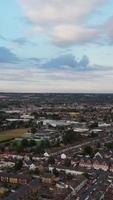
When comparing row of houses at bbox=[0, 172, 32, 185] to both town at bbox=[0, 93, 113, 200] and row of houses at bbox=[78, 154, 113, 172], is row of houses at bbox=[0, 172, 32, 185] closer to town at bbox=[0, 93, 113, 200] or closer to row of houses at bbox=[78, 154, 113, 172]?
town at bbox=[0, 93, 113, 200]

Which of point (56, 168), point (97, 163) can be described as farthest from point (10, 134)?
point (56, 168)

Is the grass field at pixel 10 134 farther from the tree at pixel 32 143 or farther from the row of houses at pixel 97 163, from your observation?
the row of houses at pixel 97 163

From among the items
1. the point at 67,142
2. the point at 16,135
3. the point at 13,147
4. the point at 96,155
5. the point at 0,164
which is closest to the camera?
the point at 0,164

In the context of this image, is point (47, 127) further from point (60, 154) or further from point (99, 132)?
point (60, 154)

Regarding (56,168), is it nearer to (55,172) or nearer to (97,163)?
(55,172)

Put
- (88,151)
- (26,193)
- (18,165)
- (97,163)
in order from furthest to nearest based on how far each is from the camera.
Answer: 1. (88,151)
2. (97,163)
3. (18,165)
4. (26,193)

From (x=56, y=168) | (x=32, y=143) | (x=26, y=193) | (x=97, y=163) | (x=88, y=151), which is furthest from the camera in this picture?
(x=32, y=143)

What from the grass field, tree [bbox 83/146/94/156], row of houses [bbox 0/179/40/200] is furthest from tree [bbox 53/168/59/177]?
the grass field

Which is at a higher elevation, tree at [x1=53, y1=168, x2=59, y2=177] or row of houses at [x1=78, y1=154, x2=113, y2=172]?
tree at [x1=53, y1=168, x2=59, y2=177]

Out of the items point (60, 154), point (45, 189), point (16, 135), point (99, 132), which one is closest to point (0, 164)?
point (60, 154)

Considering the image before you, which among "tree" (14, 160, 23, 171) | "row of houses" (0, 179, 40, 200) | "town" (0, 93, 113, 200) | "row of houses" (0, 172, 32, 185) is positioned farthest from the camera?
"tree" (14, 160, 23, 171)

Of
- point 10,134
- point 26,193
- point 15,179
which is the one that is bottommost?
point 10,134
